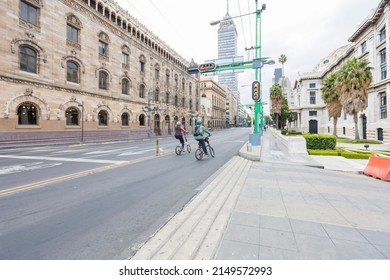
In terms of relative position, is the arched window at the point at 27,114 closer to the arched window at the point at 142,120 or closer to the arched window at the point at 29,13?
the arched window at the point at 29,13

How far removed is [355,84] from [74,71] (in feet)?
111

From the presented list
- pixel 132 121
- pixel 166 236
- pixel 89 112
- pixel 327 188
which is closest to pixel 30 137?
pixel 89 112

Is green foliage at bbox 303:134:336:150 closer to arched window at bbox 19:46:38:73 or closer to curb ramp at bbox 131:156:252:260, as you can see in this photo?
curb ramp at bbox 131:156:252:260

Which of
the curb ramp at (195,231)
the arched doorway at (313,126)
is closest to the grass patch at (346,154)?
the curb ramp at (195,231)

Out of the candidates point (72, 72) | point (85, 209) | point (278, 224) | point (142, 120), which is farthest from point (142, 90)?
point (278, 224)

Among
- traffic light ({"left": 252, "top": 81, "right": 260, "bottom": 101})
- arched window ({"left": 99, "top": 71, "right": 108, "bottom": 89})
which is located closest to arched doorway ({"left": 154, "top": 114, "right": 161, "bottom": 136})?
arched window ({"left": 99, "top": 71, "right": 108, "bottom": 89})

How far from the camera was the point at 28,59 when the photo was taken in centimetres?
1998

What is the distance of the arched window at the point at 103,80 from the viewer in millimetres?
28016

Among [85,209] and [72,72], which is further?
[72,72]

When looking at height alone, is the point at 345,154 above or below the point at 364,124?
below

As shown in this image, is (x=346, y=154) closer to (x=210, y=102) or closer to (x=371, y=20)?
(x=371, y=20)

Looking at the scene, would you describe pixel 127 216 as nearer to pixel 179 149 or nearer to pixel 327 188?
pixel 327 188

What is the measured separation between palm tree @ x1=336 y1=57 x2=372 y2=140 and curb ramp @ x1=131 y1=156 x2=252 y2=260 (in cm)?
2402

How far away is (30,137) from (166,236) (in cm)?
2336
